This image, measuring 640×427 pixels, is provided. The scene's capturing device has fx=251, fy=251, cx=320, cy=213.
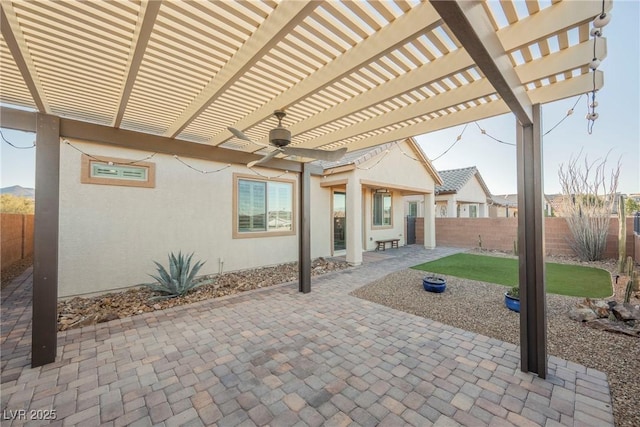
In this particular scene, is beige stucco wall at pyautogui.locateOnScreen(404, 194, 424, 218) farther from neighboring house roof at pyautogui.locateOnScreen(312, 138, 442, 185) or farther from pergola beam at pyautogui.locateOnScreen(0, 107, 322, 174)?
pergola beam at pyautogui.locateOnScreen(0, 107, 322, 174)

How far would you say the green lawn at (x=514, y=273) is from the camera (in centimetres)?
542

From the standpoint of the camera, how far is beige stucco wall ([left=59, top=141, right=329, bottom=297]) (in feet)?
15.9

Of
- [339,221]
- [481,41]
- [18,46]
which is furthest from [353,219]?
[18,46]

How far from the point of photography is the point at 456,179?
16312 millimetres

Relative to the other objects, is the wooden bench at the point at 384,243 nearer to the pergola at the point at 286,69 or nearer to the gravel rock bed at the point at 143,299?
the gravel rock bed at the point at 143,299

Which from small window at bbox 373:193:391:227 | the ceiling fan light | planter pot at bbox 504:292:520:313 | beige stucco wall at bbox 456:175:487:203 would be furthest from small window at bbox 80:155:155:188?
beige stucco wall at bbox 456:175:487:203

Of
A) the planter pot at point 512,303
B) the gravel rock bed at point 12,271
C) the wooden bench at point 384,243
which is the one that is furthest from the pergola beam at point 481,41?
the wooden bench at point 384,243

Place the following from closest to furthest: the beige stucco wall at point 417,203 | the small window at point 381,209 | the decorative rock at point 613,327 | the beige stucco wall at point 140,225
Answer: the decorative rock at point 613,327
the beige stucco wall at point 140,225
the small window at point 381,209
the beige stucco wall at point 417,203

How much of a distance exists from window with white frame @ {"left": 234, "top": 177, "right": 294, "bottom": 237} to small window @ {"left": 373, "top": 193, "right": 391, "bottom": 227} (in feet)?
15.8

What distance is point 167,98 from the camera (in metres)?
3.27

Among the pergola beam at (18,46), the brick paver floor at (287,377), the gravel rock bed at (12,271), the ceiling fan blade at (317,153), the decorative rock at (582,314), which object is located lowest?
the brick paver floor at (287,377)

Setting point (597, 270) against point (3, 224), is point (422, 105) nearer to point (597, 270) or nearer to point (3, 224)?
point (597, 270)

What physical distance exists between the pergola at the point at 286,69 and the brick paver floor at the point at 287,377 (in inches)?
17.1

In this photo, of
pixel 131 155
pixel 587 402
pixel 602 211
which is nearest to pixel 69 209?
pixel 131 155
